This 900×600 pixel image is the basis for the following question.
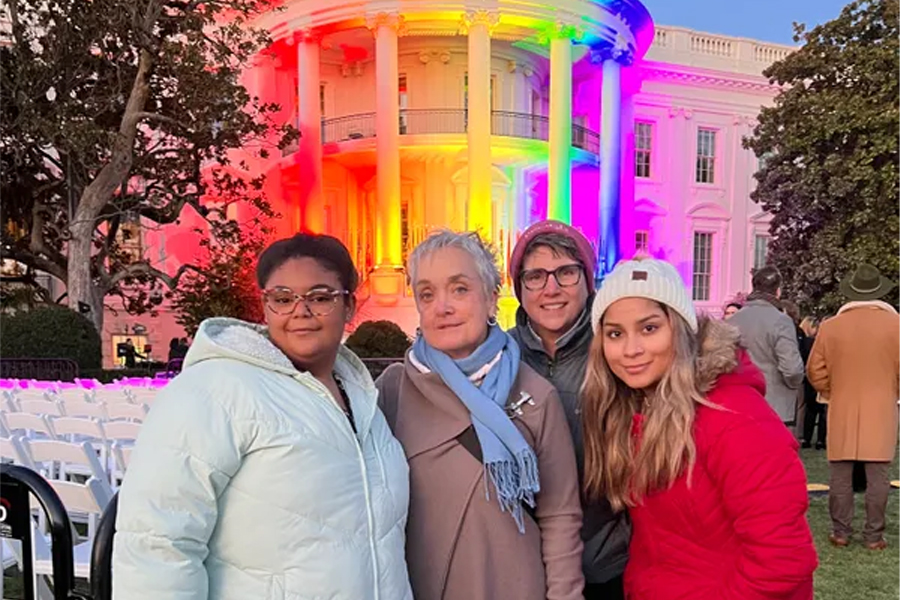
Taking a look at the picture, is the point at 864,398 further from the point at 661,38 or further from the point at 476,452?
the point at 661,38

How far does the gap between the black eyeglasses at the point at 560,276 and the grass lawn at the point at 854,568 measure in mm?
3377

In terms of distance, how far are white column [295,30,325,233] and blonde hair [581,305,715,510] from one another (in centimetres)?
1854

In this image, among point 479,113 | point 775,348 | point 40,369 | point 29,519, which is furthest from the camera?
point 479,113

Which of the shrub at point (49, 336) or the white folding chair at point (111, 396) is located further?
the shrub at point (49, 336)

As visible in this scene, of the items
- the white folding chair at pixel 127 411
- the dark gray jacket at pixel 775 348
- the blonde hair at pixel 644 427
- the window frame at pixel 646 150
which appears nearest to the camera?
the blonde hair at pixel 644 427

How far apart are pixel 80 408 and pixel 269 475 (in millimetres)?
5739

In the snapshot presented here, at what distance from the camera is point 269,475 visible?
1512 mm

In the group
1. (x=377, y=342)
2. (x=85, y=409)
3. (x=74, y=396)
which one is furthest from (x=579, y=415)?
(x=377, y=342)

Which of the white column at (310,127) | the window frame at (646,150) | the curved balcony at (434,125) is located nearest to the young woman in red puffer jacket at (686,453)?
the white column at (310,127)

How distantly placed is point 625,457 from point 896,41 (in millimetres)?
19572

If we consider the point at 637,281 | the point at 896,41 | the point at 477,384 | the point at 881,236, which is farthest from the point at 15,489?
the point at 896,41

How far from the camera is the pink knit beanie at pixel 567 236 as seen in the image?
96.6 inches

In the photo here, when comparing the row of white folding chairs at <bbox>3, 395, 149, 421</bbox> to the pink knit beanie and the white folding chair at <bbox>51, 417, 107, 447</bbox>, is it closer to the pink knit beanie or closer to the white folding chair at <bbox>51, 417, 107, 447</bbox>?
the white folding chair at <bbox>51, 417, 107, 447</bbox>

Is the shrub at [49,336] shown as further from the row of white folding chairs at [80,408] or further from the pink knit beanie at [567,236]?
the pink knit beanie at [567,236]
